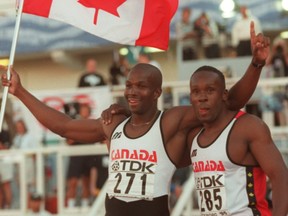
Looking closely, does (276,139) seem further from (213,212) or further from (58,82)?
(58,82)

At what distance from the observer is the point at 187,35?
18344 mm

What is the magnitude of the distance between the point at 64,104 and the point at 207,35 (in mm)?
5298

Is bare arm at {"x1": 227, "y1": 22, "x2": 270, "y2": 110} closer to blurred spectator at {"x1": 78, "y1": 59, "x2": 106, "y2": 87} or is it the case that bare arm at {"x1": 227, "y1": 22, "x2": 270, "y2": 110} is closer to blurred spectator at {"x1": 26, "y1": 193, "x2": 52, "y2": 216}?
blurred spectator at {"x1": 26, "y1": 193, "x2": 52, "y2": 216}

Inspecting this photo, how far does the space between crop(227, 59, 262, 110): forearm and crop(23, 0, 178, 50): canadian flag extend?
1114mm

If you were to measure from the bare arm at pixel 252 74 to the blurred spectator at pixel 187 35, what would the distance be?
1132cm

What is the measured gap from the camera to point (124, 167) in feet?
22.8

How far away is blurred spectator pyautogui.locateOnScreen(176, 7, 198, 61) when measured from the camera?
1825 centimetres

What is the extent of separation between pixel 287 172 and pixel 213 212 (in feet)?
1.95

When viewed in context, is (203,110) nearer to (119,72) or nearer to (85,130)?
(85,130)

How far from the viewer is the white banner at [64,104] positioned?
43.0 feet

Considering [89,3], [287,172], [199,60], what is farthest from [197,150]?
[199,60]

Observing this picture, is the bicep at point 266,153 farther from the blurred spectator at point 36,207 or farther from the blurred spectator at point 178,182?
the blurred spectator at point 36,207

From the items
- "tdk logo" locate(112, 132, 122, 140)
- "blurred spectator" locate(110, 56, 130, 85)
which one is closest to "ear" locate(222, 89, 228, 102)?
"tdk logo" locate(112, 132, 122, 140)

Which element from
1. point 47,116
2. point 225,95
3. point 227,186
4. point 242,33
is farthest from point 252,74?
point 242,33
